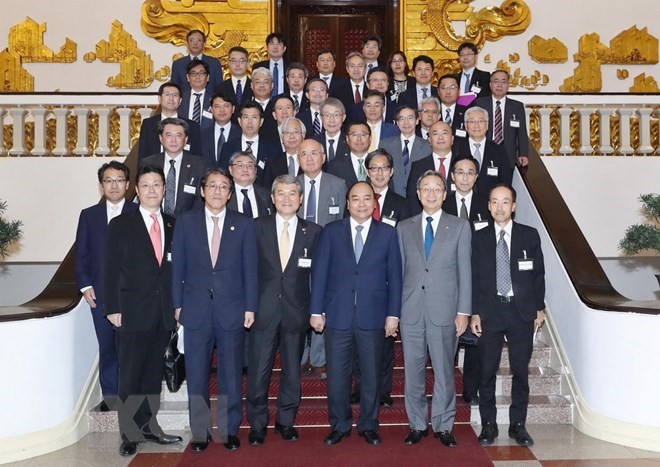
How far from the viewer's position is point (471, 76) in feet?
26.0

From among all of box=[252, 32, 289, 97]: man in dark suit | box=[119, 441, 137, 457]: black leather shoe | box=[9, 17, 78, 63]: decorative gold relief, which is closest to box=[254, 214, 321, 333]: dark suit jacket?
box=[119, 441, 137, 457]: black leather shoe

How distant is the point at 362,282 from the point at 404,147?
1.72 metres

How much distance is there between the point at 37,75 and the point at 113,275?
6.32m

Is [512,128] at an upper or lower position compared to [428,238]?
upper

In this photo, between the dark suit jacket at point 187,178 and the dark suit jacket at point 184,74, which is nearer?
the dark suit jacket at point 187,178

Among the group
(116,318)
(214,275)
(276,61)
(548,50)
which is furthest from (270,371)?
(548,50)

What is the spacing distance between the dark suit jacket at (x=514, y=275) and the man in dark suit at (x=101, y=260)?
2.17 m

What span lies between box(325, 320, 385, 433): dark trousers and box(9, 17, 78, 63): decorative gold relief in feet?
22.7

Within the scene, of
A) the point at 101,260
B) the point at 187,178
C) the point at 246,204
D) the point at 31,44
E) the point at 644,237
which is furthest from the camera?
the point at 31,44

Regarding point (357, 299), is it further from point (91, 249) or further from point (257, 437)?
point (91, 249)

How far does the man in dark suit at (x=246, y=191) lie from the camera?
18.2ft

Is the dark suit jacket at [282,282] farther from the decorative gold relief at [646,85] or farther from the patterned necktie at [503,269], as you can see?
the decorative gold relief at [646,85]

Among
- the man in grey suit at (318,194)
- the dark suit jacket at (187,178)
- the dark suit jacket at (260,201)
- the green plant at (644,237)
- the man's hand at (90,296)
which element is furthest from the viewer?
the green plant at (644,237)

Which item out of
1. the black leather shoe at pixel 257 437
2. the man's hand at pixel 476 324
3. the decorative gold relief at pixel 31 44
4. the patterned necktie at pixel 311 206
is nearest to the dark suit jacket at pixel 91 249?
the patterned necktie at pixel 311 206
